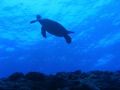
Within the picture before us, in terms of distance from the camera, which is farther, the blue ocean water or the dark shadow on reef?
the blue ocean water

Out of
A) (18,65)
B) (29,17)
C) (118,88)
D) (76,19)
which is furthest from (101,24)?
(18,65)

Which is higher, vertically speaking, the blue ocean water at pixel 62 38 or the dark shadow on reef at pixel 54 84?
the blue ocean water at pixel 62 38

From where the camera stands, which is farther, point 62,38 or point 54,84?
point 62,38

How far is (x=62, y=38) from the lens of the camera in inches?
1104

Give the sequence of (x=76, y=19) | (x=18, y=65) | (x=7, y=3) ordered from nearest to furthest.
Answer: (x=7, y=3), (x=76, y=19), (x=18, y=65)

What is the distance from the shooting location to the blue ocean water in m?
19.6

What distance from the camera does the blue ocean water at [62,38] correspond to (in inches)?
770

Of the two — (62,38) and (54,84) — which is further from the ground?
(62,38)

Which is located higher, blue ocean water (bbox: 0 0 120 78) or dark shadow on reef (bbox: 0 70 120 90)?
blue ocean water (bbox: 0 0 120 78)

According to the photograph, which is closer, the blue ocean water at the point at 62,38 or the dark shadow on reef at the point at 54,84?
the dark shadow on reef at the point at 54,84

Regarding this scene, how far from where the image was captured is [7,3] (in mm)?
17906

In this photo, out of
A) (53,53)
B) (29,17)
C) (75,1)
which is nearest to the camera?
(75,1)

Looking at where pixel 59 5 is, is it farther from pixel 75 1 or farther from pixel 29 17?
pixel 29 17

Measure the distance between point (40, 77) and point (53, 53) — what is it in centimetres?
2979
